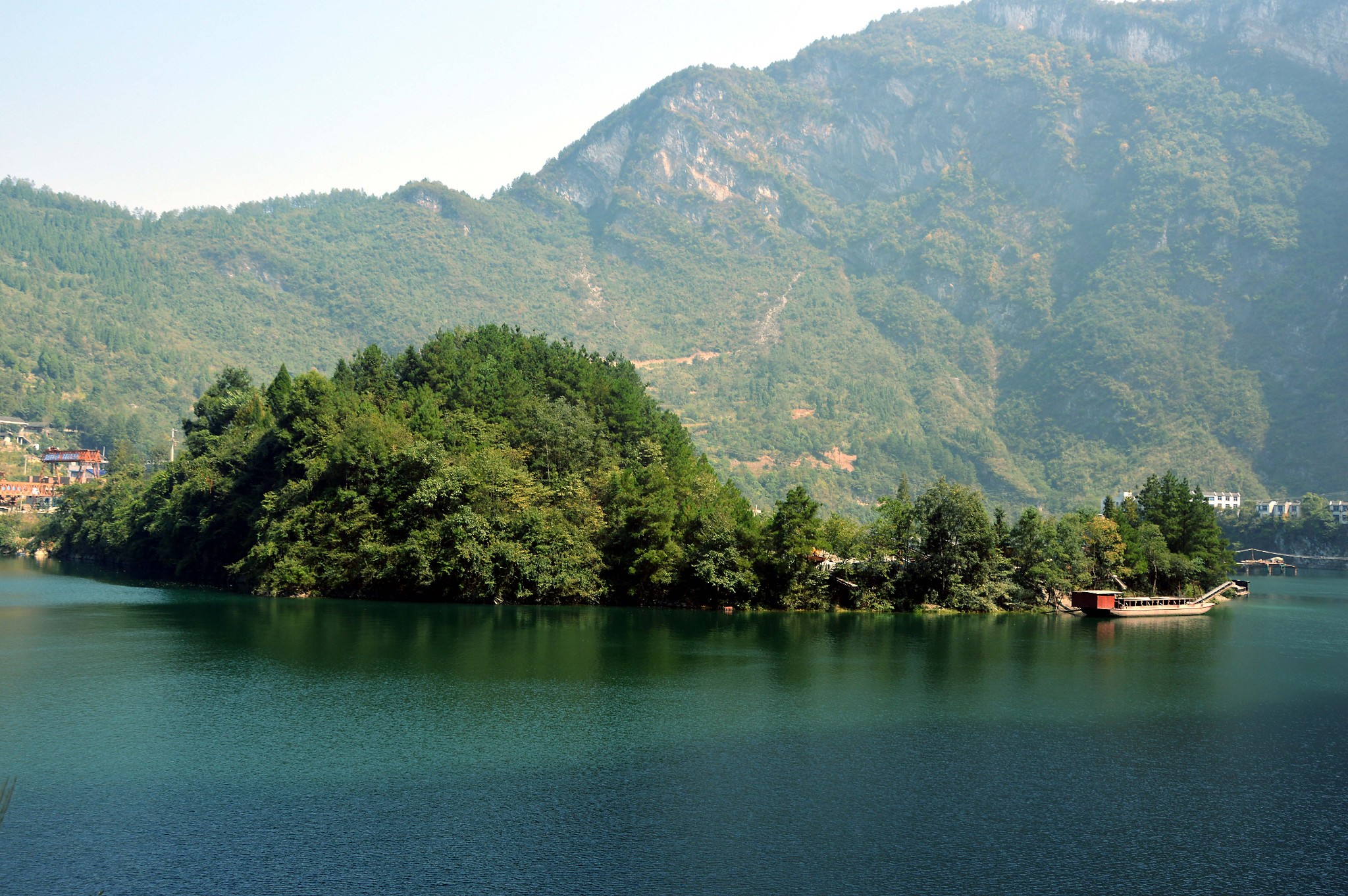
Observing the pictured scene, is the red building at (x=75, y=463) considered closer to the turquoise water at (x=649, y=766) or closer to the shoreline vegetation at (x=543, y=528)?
the shoreline vegetation at (x=543, y=528)

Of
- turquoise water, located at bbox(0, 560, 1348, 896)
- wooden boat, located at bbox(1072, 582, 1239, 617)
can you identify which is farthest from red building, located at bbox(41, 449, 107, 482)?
wooden boat, located at bbox(1072, 582, 1239, 617)

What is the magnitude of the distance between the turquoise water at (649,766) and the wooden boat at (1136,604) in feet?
76.6

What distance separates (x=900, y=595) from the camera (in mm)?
76562

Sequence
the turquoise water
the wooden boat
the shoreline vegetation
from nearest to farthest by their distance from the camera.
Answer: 1. the turquoise water
2. the shoreline vegetation
3. the wooden boat

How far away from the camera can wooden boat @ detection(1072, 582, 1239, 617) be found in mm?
79062

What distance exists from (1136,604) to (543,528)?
4808 cm

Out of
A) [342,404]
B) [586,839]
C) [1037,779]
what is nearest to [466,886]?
[586,839]

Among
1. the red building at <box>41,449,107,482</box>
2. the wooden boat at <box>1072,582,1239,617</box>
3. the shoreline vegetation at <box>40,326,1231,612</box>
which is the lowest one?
the wooden boat at <box>1072,582,1239,617</box>

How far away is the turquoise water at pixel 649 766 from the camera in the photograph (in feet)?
74.4

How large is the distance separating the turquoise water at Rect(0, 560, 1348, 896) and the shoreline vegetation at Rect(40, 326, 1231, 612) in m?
18.6

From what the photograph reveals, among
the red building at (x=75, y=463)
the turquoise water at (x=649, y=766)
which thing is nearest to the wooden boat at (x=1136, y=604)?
the turquoise water at (x=649, y=766)

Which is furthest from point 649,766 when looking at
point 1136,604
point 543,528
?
point 1136,604

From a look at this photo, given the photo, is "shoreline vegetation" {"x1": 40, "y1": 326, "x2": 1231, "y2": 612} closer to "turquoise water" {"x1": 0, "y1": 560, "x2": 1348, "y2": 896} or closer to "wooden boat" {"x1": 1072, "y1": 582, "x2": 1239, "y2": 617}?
"wooden boat" {"x1": 1072, "y1": 582, "x2": 1239, "y2": 617}

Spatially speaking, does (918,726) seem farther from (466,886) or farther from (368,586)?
(368,586)
